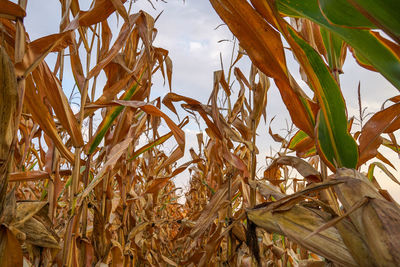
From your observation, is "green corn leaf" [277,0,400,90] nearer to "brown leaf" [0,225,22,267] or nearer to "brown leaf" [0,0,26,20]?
"brown leaf" [0,0,26,20]

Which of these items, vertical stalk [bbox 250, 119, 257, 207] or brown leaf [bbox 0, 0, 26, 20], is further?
vertical stalk [bbox 250, 119, 257, 207]

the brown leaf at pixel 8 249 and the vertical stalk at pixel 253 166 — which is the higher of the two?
the vertical stalk at pixel 253 166

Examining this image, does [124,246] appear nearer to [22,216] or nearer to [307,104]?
[22,216]

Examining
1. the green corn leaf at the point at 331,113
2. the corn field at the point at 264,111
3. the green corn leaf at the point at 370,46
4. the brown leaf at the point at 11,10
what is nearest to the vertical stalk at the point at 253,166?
the corn field at the point at 264,111

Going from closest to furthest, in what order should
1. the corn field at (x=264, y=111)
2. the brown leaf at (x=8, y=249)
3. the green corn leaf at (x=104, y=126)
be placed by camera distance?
the corn field at (x=264, y=111)
the brown leaf at (x=8, y=249)
the green corn leaf at (x=104, y=126)

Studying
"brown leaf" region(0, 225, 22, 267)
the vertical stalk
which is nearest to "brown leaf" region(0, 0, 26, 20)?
"brown leaf" region(0, 225, 22, 267)

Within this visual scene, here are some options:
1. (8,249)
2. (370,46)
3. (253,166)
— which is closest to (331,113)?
(370,46)

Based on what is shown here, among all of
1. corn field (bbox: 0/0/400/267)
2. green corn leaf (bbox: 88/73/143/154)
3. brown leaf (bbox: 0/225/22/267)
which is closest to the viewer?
corn field (bbox: 0/0/400/267)

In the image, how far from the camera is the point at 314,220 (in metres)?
0.46

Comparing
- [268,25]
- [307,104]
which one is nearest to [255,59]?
[268,25]

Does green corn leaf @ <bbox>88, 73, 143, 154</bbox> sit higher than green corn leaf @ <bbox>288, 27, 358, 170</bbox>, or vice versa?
green corn leaf @ <bbox>88, 73, 143, 154</bbox>

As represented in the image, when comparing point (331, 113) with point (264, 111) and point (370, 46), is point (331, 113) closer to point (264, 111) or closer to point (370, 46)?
point (370, 46)

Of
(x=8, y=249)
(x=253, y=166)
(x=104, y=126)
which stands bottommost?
(x=8, y=249)

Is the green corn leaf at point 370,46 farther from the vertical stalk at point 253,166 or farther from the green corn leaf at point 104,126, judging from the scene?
the green corn leaf at point 104,126
